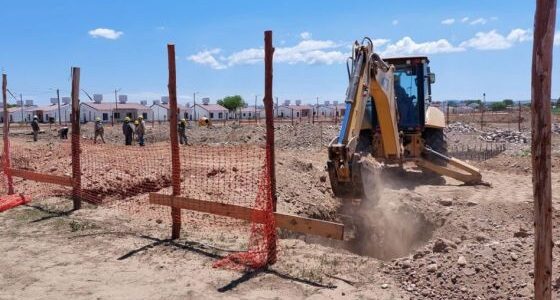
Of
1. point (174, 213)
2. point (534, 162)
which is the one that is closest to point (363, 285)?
point (534, 162)

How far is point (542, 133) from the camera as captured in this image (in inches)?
143

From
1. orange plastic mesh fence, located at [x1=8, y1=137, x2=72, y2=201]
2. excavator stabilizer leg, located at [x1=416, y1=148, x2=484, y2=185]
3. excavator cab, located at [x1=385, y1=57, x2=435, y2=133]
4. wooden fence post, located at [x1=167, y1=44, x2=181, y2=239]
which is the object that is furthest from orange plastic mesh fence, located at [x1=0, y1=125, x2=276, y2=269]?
excavator stabilizer leg, located at [x1=416, y1=148, x2=484, y2=185]

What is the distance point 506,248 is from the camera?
5961 mm

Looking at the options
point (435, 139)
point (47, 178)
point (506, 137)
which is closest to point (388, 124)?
point (435, 139)

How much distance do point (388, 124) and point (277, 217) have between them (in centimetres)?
403

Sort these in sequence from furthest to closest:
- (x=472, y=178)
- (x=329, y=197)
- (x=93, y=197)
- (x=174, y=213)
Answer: (x=472, y=178)
(x=329, y=197)
(x=93, y=197)
(x=174, y=213)

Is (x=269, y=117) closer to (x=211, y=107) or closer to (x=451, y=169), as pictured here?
(x=451, y=169)

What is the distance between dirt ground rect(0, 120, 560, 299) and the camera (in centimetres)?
561

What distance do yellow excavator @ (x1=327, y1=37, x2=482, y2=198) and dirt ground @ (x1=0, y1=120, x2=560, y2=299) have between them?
84 centimetres

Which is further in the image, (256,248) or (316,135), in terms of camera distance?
(316,135)

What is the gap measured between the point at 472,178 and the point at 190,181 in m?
6.80

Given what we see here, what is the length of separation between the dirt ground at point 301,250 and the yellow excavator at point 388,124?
84 cm

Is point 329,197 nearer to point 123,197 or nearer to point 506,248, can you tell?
point 123,197

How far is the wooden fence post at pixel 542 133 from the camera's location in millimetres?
3527
